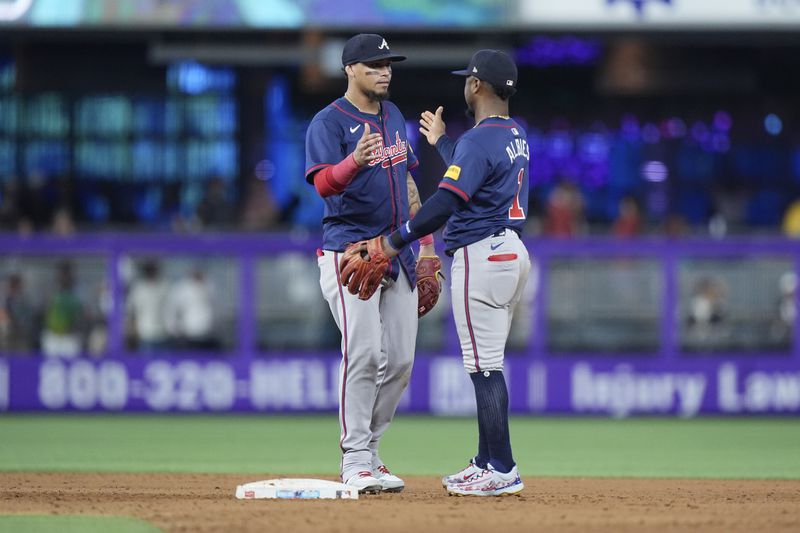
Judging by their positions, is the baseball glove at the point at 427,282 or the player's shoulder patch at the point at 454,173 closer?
the player's shoulder patch at the point at 454,173

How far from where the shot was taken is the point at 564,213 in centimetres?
1625

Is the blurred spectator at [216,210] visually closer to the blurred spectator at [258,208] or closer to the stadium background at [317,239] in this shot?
the stadium background at [317,239]

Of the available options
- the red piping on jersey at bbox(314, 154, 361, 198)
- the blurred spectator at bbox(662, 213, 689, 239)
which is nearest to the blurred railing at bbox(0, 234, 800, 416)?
the blurred spectator at bbox(662, 213, 689, 239)

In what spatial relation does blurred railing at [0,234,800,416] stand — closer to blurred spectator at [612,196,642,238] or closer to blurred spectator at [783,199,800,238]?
blurred spectator at [612,196,642,238]

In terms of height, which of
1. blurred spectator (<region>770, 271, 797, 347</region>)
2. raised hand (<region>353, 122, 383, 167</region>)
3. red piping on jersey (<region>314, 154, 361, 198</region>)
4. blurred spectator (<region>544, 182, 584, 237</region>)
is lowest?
blurred spectator (<region>770, 271, 797, 347</region>)

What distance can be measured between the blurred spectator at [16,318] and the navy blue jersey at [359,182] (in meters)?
8.57

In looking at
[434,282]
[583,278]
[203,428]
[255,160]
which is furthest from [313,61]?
[434,282]

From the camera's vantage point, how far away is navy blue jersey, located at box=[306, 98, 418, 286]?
6855mm

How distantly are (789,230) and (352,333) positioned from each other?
1085cm

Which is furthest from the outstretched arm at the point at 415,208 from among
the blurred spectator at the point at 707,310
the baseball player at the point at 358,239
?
the blurred spectator at the point at 707,310

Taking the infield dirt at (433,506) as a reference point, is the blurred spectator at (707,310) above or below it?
above

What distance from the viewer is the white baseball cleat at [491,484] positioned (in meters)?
6.70

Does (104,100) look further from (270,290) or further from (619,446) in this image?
(619,446)

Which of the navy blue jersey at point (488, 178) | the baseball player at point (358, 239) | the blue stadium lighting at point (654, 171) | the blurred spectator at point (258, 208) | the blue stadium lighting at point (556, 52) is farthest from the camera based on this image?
the blue stadium lighting at point (654, 171)
